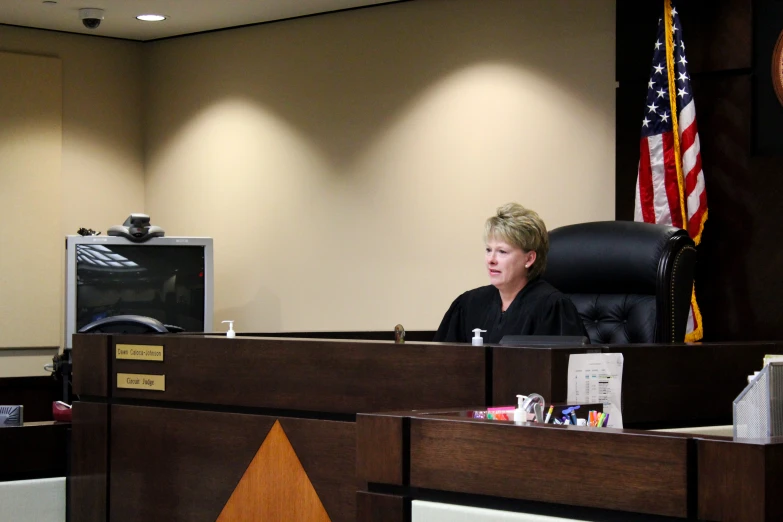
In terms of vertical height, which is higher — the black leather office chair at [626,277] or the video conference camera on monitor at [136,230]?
the video conference camera on monitor at [136,230]

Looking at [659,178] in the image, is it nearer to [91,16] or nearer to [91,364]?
[91,364]

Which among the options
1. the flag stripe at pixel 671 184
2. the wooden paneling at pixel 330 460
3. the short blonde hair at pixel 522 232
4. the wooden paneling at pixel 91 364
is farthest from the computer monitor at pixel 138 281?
the wooden paneling at pixel 330 460

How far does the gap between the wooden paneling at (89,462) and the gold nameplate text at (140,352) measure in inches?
7.7

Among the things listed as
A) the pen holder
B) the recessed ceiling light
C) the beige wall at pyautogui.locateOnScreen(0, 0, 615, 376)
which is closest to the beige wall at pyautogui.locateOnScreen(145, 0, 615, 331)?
the beige wall at pyautogui.locateOnScreen(0, 0, 615, 376)

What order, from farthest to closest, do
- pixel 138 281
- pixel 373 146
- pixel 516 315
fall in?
pixel 373 146
pixel 138 281
pixel 516 315

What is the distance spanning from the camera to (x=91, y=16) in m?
6.41

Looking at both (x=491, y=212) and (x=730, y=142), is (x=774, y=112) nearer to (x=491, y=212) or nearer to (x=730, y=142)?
(x=730, y=142)

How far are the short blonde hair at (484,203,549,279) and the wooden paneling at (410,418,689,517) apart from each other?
5.24 ft

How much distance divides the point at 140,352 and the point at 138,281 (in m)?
2.70

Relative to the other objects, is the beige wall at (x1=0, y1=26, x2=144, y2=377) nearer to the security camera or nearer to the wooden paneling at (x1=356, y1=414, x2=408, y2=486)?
the security camera

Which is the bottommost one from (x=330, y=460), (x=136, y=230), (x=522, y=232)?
(x=330, y=460)

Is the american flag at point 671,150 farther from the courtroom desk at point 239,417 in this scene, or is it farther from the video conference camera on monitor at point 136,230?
the video conference camera on monitor at point 136,230

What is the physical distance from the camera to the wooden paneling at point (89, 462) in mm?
3588

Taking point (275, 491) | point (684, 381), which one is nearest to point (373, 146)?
point (275, 491)
